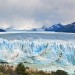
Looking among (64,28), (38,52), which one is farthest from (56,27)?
(38,52)

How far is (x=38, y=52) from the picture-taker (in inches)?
2050

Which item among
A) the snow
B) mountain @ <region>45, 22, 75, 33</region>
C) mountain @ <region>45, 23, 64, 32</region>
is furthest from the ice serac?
mountain @ <region>45, 23, 64, 32</region>

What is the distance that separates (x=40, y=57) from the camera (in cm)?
5159

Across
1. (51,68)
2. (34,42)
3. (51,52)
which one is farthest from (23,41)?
(51,68)

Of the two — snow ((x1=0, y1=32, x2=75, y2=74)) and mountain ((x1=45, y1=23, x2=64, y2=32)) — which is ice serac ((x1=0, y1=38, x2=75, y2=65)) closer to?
snow ((x1=0, y1=32, x2=75, y2=74))

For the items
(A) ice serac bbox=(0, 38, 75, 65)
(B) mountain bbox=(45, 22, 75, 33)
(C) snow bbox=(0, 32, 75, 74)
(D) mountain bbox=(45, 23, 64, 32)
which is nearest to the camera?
(C) snow bbox=(0, 32, 75, 74)

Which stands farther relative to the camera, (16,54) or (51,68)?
(16,54)

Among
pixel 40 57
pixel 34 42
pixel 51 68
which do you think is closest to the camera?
pixel 51 68

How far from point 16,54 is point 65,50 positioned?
5784 mm

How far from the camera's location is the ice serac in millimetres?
51062

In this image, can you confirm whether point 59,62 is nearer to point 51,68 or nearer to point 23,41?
point 51,68

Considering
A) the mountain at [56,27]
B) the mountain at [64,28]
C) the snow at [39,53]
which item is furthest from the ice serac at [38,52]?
the mountain at [56,27]

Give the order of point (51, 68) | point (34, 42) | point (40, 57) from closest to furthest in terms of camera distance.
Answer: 1. point (51, 68)
2. point (40, 57)
3. point (34, 42)

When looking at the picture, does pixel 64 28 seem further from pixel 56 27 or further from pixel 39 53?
pixel 39 53
